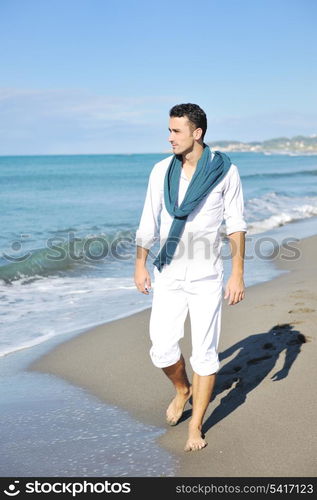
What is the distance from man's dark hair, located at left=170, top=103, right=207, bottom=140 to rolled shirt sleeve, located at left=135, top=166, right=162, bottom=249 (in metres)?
0.36

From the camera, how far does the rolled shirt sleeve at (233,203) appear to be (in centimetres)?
379

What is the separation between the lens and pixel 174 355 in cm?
400

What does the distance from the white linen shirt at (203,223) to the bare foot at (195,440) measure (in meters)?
0.91

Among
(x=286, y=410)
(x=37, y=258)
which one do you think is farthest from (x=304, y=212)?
(x=286, y=410)

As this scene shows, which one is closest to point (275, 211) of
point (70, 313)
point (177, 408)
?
point (70, 313)

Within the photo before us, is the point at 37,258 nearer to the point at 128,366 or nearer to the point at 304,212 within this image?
the point at 128,366

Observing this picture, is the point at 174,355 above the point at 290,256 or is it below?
above

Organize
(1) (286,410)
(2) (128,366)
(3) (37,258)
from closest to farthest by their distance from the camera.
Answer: (1) (286,410) < (2) (128,366) < (3) (37,258)

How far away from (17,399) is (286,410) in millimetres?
1935

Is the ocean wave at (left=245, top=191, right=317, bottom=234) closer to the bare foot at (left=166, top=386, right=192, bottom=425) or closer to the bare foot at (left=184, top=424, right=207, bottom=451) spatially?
the bare foot at (left=166, top=386, right=192, bottom=425)

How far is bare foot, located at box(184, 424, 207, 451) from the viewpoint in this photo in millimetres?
3832

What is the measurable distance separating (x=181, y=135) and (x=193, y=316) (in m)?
1.06

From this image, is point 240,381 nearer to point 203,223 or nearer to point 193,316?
point 193,316

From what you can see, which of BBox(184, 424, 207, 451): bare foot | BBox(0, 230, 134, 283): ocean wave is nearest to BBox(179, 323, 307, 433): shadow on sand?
BBox(184, 424, 207, 451): bare foot
